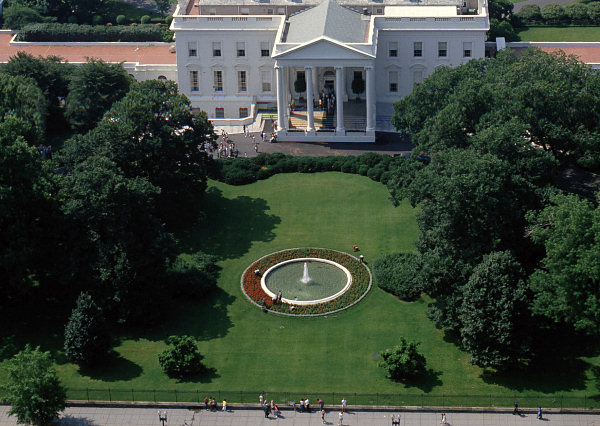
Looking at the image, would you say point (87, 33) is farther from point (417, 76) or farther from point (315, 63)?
point (417, 76)

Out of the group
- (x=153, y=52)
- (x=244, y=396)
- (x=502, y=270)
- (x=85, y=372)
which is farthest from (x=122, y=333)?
(x=153, y=52)

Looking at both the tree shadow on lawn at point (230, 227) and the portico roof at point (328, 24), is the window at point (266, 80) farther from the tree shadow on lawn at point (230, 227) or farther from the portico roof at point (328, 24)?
the tree shadow on lawn at point (230, 227)

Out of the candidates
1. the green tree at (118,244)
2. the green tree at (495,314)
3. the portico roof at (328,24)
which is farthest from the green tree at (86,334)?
the portico roof at (328,24)

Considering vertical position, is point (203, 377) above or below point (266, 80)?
below

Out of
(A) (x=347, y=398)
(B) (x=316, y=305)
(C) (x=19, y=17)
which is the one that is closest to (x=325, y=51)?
(B) (x=316, y=305)

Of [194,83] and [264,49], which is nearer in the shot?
[264,49]

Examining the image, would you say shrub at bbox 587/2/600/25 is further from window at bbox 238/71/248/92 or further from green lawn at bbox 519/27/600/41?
window at bbox 238/71/248/92

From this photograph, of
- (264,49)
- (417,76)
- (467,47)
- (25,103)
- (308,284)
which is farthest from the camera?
(264,49)
